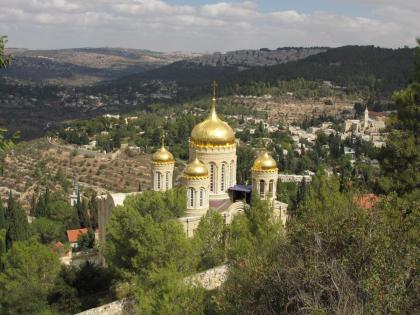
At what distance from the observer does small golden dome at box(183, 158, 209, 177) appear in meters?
21.6

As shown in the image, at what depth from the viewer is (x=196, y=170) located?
71.2 feet

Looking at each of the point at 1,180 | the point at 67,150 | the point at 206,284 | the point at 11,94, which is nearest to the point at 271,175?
the point at 206,284

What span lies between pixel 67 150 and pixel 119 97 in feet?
286

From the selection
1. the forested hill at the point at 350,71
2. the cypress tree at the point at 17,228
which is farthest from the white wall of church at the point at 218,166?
the forested hill at the point at 350,71

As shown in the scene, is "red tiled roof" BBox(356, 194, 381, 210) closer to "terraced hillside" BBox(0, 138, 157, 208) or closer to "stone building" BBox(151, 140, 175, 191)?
"stone building" BBox(151, 140, 175, 191)

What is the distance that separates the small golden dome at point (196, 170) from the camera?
851 inches

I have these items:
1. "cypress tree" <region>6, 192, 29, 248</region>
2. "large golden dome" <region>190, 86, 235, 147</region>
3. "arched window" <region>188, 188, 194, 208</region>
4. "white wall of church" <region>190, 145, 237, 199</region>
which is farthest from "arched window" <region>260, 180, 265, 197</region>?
"cypress tree" <region>6, 192, 29, 248</region>

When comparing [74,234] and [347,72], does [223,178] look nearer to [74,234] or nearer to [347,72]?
[74,234]

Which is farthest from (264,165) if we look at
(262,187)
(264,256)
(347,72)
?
(347,72)

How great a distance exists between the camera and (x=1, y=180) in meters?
53.9

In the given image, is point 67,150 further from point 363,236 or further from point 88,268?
point 363,236

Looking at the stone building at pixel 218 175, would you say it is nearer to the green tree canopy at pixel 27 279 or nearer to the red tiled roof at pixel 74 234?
the green tree canopy at pixel 27 279

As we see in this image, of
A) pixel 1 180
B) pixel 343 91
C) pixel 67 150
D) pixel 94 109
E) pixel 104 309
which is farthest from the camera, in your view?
pixel 94 109

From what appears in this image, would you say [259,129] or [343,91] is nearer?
[259,129]
